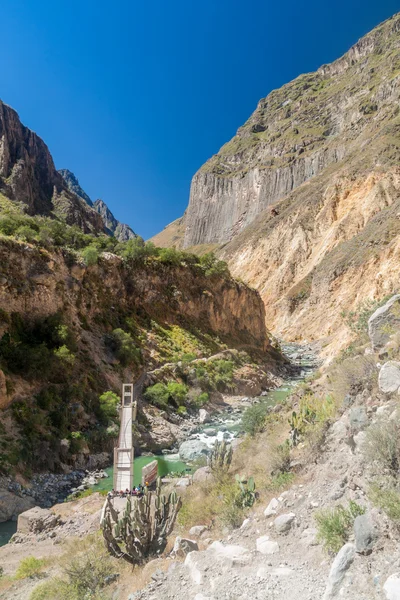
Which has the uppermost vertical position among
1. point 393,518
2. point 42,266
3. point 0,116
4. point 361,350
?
point 0,116

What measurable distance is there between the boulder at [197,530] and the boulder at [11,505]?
267 inches

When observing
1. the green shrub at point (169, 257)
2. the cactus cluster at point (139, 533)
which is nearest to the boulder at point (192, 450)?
the cactus cluster at point (139, 533)

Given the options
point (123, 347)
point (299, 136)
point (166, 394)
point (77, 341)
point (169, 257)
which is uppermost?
point (299, 136)

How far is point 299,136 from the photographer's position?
102m

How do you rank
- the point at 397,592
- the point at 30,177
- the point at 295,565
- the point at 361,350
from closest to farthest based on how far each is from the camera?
the point at 397,592 < the point at 295,565 < the point at 361,350 < the point at 30,177

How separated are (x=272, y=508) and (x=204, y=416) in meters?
15.6

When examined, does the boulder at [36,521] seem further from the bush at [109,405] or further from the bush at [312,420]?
the bush at [312,420]

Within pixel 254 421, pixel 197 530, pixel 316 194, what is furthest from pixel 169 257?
pixel 316 194

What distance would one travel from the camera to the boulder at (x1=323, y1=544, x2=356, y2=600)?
3.47 metres

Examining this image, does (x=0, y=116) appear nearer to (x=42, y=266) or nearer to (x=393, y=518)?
(x=42, y=266)

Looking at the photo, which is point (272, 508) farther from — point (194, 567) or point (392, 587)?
point (392, 587)

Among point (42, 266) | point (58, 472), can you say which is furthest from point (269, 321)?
point (58, 472)

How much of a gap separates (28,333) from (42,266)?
3878 mm

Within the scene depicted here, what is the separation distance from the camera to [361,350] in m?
8.88
